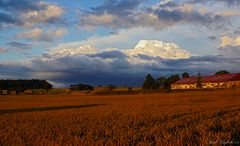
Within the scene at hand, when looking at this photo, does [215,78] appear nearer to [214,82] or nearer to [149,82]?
[214,82]

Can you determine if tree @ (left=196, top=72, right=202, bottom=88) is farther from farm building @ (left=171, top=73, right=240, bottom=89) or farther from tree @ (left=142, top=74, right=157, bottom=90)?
tree @ (left=142, top=74, right=157, bottom=90)

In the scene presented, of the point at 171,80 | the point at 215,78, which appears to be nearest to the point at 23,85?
the point at 171,80

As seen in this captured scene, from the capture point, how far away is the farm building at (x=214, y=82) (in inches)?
4444

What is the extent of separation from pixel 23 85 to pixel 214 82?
205 feet

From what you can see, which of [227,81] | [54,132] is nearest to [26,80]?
[227,81]

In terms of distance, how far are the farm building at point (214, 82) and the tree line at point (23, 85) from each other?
45.3 meters

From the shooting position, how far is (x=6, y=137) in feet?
45.1

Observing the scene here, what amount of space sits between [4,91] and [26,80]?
2061 cm

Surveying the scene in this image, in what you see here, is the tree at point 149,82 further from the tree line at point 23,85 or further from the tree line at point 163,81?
the tree line at point 23,85

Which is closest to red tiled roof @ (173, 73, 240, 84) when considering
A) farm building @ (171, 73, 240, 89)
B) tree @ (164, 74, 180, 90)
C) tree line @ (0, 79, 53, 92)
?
farm building @ (171, 73, 240, 89)

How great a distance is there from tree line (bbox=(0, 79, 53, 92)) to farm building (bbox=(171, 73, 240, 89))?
45.3 m

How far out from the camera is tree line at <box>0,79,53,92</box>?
129250mm

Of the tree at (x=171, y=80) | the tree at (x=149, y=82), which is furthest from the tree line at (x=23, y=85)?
the tree at (x=171, y=80)

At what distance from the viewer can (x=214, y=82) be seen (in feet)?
390
